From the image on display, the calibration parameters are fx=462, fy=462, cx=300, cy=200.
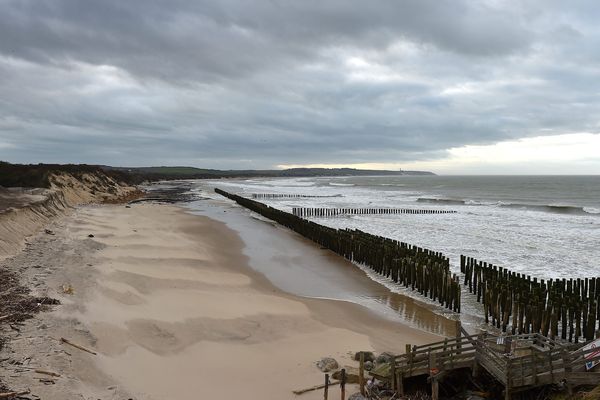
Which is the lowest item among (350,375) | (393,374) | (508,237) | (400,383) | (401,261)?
(350,375)

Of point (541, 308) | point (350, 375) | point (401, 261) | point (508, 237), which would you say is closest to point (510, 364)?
point (350, 375)

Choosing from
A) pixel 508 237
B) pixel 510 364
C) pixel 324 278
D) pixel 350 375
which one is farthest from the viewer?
pixel 508 237

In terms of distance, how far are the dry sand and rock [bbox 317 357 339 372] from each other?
0.97 feet

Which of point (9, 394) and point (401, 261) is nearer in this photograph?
point (9, 394)

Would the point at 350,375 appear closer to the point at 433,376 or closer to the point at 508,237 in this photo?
the point at 433,376

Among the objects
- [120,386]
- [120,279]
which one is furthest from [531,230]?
[120,386]

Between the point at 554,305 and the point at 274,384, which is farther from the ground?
the point at 554,305

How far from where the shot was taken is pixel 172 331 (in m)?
11.7

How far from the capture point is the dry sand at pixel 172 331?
28.5 feet

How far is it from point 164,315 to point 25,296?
349 centimetres

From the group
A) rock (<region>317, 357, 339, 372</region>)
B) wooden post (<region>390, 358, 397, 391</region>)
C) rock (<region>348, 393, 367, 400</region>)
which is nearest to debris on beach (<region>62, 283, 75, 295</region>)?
rock (<region>317, 357, 339, 372</region>)

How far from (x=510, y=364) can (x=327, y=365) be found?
142 inches

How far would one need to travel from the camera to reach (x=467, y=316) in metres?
14.8

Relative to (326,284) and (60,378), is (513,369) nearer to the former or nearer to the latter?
(60,378)
